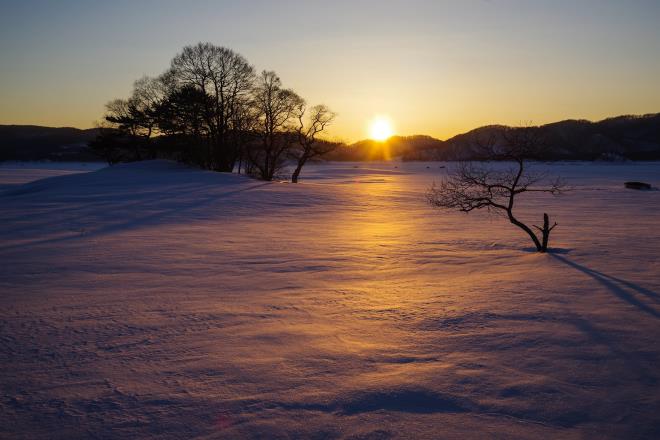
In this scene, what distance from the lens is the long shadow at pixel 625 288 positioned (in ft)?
25.0

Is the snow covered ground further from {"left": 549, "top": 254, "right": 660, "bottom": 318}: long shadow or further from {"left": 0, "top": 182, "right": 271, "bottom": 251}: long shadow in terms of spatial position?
{"left": 0, "top": 182, "right": 271, "bottom": 251}: long shadow

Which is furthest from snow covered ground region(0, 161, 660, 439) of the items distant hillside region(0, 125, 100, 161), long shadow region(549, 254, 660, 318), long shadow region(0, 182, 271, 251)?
distant hillside region(0, 125, 100, 161)

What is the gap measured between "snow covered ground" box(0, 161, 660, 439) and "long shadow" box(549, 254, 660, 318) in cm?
7

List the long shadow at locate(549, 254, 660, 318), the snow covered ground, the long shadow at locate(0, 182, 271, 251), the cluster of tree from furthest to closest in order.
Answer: the cluster of tree → the long shadow at locate(0, 182, 271, 251) → the long shadow at locate(549, 254, 660, 318) → the snow covered ground

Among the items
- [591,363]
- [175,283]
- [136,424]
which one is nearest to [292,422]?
[136,424]

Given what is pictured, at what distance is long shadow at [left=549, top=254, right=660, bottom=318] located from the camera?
7.61 m

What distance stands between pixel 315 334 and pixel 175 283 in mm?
3957

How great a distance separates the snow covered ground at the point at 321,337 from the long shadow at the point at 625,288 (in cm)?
7

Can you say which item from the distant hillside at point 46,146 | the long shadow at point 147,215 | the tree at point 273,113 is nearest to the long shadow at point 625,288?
the long shadow at point 147,215

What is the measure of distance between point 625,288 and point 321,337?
7066mm

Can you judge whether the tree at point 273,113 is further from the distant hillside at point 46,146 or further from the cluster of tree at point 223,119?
the distant hillside at point 46,146

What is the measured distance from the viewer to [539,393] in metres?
4.69

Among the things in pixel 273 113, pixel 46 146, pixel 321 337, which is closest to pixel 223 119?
pixel 273 113

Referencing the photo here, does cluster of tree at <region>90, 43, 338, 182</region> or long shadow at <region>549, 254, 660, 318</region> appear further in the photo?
cluster of tree at <region>90, 43, 338, 182</region>
